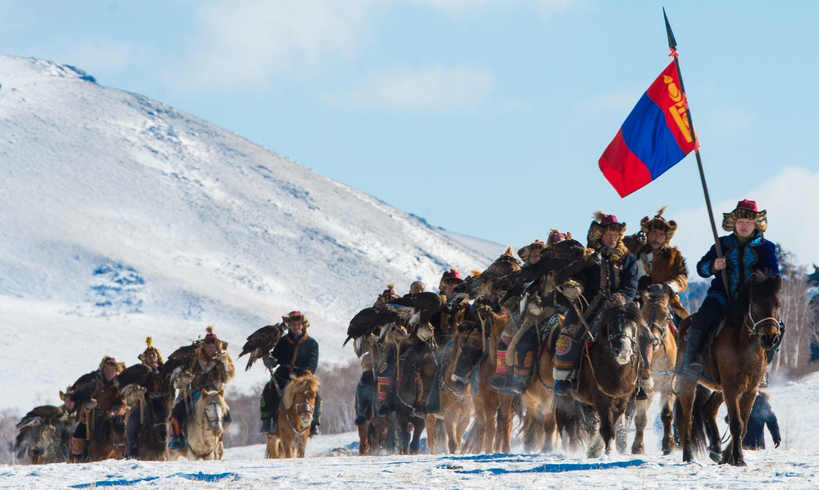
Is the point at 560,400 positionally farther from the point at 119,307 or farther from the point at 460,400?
the point at 119,307

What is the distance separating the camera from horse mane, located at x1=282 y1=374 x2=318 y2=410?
20.5 meters

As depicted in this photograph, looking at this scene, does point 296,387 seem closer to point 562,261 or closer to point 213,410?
point 213,410

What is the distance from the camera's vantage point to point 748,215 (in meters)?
14.0

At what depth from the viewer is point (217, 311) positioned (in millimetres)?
190500

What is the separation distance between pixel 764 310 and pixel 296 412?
31.9 feet

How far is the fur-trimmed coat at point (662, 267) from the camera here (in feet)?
59.1

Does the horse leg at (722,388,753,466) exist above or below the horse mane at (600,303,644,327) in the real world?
below

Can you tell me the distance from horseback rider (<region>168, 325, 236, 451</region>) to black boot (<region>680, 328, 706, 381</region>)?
31.7ft

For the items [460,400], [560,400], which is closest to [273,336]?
[460,400]

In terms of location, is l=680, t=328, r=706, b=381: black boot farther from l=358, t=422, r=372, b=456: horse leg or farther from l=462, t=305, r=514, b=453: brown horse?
l=358, t=422, r=372, b=456: horse leg

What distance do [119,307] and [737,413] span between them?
181335 millimetres

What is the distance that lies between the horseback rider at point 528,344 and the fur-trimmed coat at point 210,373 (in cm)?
499

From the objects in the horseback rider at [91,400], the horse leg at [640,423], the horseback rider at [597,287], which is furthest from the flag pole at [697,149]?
the horseback rider at [91,400]

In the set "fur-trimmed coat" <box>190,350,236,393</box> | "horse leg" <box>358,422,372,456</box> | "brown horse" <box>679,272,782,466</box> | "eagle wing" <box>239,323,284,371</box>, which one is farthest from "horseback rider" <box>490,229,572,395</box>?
"fur-trimmed coat" <box>190,350,236,393</box>
